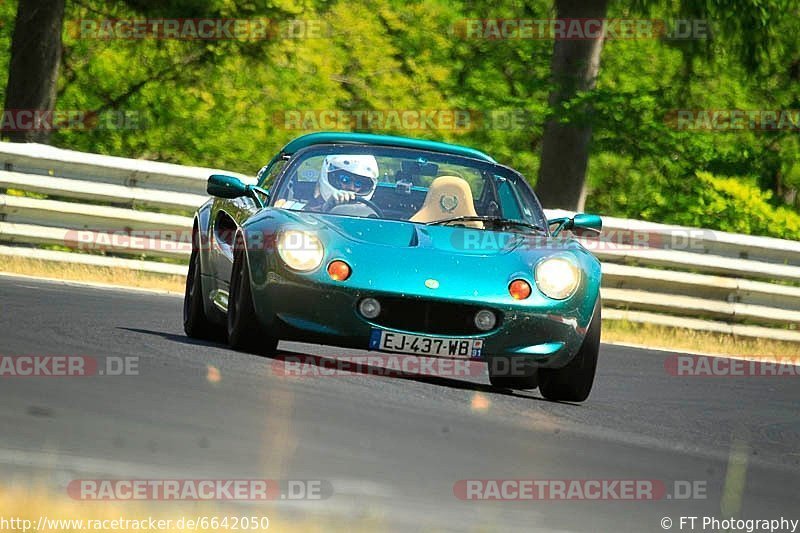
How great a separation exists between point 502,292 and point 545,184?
40.1ft

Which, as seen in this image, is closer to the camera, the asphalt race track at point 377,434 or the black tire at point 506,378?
the asphalt race track at point 377,434

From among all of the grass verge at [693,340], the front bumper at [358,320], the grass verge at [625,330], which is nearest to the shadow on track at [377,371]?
the front bumper at [358,320]

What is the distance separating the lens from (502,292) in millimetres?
8844

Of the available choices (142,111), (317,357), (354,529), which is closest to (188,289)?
(317,357)

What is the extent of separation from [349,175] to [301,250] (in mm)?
1231

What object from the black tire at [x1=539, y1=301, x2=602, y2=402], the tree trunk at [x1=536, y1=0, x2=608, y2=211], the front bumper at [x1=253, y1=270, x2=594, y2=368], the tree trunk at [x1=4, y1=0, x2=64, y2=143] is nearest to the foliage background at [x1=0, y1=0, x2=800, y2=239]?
the tree trunk at [x1=536, y1=0, x2=608, y2=211]

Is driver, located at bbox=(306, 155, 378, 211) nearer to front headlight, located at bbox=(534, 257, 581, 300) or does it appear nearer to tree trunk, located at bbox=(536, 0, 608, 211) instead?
front headlight, located at bbox=(534, 257, 581, 300)

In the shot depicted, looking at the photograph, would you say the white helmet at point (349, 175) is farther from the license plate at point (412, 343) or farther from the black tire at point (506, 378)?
the license plate at point (412, 343)

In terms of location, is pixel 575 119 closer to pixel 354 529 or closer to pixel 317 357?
pixel 317 357

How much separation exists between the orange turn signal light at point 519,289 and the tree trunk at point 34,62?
13.9 meters

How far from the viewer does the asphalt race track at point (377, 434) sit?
19.7 ft

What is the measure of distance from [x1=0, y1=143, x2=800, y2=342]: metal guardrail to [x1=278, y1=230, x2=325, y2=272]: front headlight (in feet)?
23.0

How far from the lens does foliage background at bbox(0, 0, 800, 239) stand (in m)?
22.2

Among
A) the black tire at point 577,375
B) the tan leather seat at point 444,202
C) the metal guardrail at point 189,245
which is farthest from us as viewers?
the metal guardrail at point 189,245
